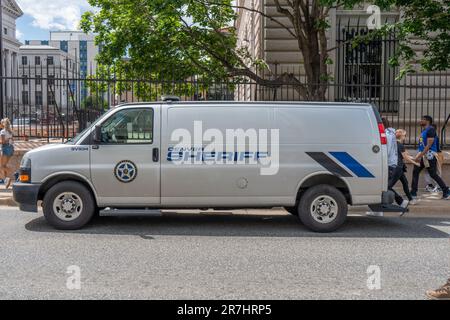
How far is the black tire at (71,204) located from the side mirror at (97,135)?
2.40 feet

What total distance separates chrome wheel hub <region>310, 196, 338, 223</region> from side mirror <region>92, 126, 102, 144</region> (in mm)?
3561

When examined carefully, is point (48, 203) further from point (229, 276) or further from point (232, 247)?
point (229, 276)

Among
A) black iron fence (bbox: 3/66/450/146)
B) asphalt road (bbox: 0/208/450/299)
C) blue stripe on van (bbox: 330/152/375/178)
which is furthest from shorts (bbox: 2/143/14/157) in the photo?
blue stripe on van (bbox: 330/152/375/178)

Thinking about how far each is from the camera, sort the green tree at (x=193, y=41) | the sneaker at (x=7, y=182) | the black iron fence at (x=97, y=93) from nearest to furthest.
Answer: the sneaker at (x=7, y=182), the black iron fence at (x=97, y=93), the green tree at (x=193, y=41)

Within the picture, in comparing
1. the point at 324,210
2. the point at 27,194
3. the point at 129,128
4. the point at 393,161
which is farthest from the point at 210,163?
the point at 393,161

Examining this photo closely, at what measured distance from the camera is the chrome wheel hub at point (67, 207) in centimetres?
869

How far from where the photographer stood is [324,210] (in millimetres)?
8883

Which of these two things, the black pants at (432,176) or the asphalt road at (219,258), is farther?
the black pants at (432,176)

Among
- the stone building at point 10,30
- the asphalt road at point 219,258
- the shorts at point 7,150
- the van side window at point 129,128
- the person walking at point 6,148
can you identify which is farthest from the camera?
the stone building at point 10,30

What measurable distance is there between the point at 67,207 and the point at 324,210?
161 inches

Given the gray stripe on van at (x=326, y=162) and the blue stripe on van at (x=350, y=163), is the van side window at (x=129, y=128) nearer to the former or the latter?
the gray stripe on van at (x=326, y=162)

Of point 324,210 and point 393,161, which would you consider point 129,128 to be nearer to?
point 324,210
